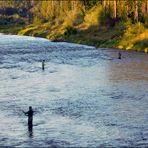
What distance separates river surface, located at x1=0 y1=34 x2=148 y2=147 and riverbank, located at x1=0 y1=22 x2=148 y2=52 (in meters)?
15.8

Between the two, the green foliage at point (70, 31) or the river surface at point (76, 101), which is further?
the green foliage at point (70, 31)

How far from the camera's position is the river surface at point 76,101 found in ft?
113

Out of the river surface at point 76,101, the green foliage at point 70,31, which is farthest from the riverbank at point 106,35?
the river surface at point 76,101

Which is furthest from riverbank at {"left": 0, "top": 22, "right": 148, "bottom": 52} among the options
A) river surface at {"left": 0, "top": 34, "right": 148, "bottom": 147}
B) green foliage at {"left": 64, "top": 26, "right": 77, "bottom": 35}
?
river surface at {"left": 0, "top": 34, "right": 148, "bottom": 147}

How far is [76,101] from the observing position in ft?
153

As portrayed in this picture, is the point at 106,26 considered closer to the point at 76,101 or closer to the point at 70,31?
the point at 70,31

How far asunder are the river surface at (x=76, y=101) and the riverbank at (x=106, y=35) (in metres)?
15.8

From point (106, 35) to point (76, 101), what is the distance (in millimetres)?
72055

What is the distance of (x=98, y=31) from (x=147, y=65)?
166ft

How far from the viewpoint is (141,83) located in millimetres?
57312

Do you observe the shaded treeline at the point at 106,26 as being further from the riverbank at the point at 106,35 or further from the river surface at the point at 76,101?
the river surface at the point at 76,101

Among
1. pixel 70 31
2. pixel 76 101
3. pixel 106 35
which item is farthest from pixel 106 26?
pixel 76 101

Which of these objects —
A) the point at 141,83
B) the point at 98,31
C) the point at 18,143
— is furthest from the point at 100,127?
the point at 98,31

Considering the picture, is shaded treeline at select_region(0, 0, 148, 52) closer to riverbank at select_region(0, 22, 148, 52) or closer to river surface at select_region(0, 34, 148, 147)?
riverbank at select_region(0, 22, 148, 52)
